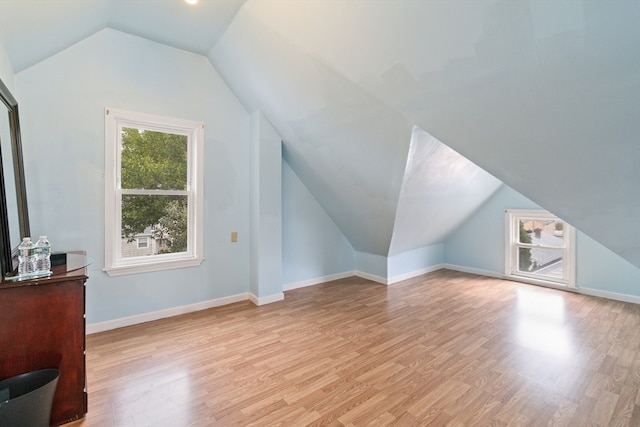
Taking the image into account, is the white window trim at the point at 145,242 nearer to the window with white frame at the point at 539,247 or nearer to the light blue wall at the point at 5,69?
the light blue wall at the point at 5,69

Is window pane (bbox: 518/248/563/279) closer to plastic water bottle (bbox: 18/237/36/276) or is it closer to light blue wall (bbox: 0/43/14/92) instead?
plastic water bottle (bbox: 18/237/36/276)

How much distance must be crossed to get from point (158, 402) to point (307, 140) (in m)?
2.76

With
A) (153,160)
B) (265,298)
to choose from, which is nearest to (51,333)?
(153,160)

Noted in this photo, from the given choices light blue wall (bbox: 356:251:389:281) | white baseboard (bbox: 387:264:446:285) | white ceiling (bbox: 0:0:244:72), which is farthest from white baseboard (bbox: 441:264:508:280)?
white ceiling (bbox: 0:0:244:72)

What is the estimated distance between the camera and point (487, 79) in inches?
70.7

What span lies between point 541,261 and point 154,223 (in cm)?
558

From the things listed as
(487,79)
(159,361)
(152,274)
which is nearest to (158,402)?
(159,361)

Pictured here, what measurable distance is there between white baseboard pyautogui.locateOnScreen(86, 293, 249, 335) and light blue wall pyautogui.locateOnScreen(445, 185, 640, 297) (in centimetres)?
408

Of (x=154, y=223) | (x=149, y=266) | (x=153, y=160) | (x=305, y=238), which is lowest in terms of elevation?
(x=149, y=266)

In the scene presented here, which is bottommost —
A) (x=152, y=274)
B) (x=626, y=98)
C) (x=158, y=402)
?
(x=158, y=402)

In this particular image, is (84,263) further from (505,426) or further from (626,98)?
(626,98)

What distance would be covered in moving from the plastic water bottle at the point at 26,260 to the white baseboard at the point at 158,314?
1.42 metres

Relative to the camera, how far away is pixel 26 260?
176 centimetres

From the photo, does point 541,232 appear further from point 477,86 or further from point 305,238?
point 477,86
